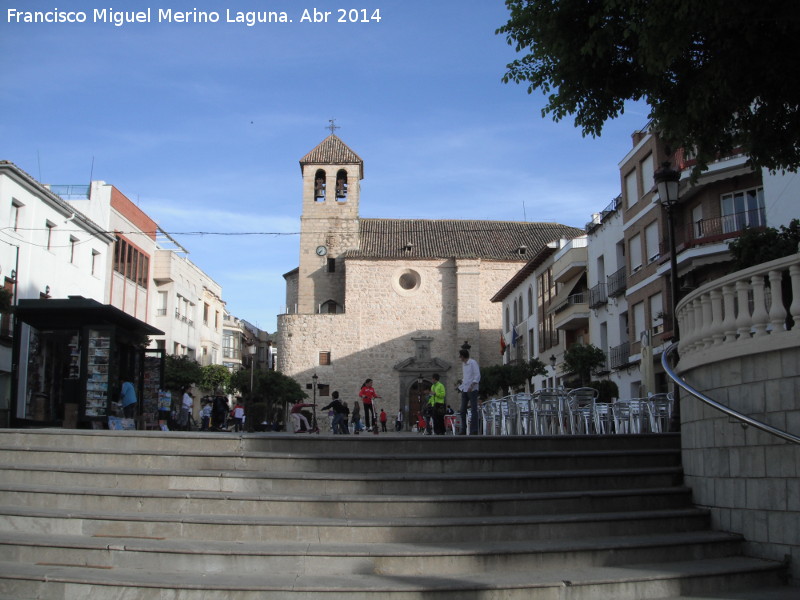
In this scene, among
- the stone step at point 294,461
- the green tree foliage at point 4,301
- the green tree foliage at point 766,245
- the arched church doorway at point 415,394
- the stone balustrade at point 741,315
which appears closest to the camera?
the stone balustrade at point 741,315

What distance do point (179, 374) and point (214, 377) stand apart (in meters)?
5.12

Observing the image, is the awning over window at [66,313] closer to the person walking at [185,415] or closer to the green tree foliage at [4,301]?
the green tree foliage at [4,301]

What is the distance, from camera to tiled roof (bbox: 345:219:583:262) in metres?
58.8

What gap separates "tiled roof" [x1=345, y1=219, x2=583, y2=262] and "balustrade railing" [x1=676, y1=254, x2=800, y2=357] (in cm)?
4873

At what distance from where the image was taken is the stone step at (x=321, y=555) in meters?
6.79

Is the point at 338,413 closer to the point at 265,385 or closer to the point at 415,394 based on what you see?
the point at 265,385

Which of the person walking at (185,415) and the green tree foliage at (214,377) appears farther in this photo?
the green tree foliage at (214,377)

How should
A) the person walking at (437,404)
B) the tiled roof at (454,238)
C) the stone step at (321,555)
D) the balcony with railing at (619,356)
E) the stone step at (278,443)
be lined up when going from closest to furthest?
the stone step at (321,555)
the stone step at (278,443)
the person walking at (437,404)
the balcony with railing at (619,356)
the tiled roof at (454,238)

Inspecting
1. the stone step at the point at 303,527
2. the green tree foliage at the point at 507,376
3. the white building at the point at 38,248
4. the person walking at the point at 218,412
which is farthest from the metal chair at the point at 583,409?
the person walking at the point at 218,412

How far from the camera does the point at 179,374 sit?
1449 inches

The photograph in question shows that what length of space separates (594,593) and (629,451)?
302 cm

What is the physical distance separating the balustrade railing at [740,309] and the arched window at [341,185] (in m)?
52.2

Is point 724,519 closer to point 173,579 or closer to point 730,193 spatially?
point 173,579

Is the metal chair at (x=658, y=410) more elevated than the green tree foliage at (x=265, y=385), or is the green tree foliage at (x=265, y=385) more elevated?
the green tree foliage at (x=265, y=385)
